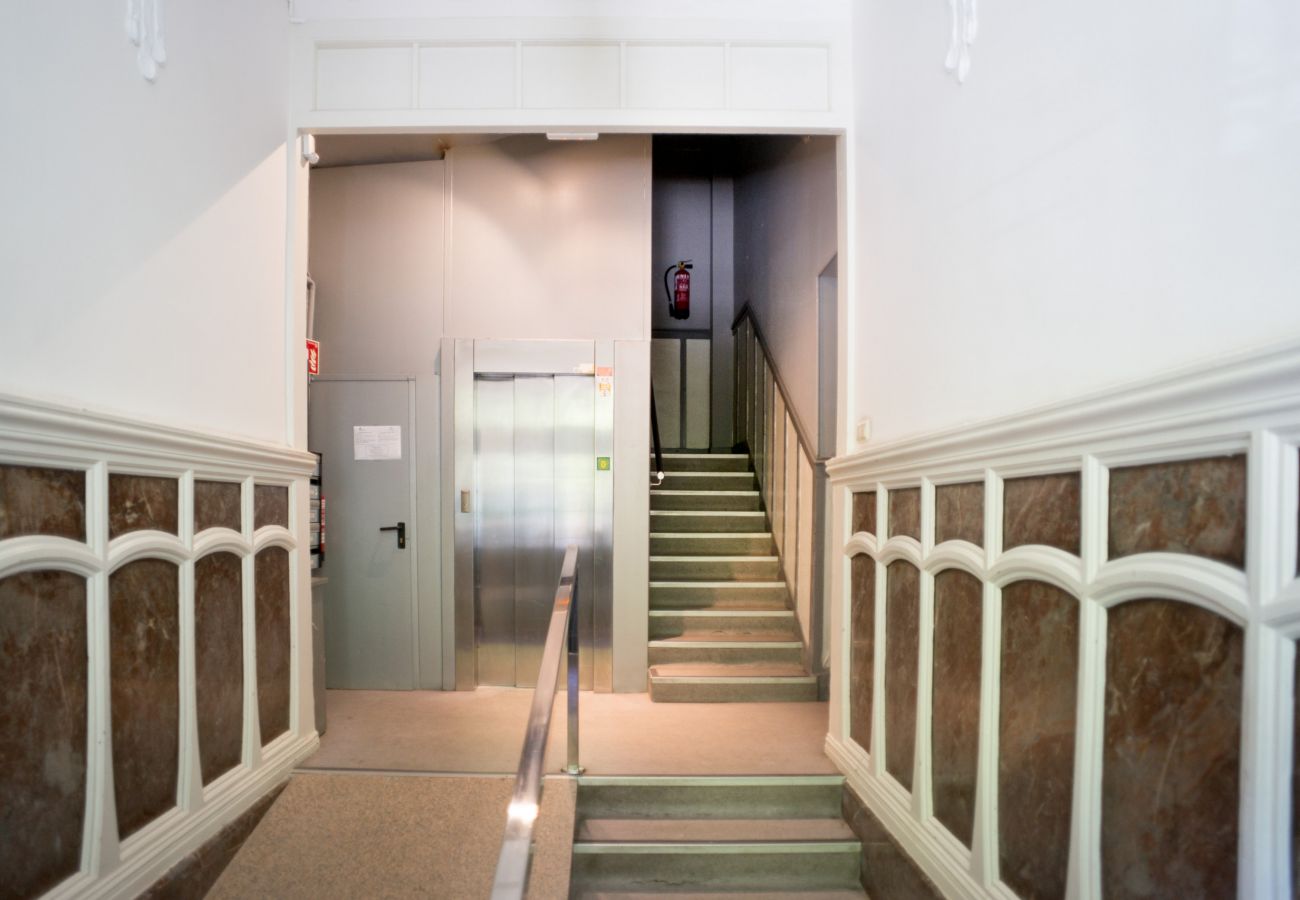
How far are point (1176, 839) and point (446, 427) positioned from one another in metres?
4.08

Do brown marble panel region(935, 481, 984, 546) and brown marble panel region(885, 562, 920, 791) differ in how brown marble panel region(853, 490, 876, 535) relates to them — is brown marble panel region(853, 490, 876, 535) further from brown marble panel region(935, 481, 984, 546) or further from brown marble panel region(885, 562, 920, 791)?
brown marble panel region(935, 481, 984, 546)

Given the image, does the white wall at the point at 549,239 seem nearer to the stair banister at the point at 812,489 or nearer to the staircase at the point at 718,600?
the stair banister at the point at 812,489

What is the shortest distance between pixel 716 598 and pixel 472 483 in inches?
69.2

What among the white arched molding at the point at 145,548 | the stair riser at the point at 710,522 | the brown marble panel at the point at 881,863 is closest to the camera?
the white arched molding at the point at 145,548

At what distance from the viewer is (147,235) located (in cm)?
236

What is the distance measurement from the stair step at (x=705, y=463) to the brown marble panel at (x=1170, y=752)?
507 centimetres

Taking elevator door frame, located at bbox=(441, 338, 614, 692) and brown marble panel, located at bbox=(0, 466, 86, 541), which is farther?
elevator door frame, located at bbox=(441, 338, 614, 692)

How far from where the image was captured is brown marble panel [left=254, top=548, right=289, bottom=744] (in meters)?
3.10

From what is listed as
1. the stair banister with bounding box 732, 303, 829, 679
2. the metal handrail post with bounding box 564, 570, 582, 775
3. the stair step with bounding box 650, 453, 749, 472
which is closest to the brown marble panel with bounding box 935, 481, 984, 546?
the metal handrail post with bounding box 564, 570, 582, 775

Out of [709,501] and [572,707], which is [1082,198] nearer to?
[572,707]

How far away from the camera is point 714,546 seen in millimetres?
5691

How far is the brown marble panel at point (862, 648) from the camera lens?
10.3 feet

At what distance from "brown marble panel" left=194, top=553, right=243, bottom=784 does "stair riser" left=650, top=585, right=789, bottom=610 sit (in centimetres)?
281

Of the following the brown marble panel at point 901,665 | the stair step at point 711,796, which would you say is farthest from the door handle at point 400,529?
the brown marble panel at point 901,665
